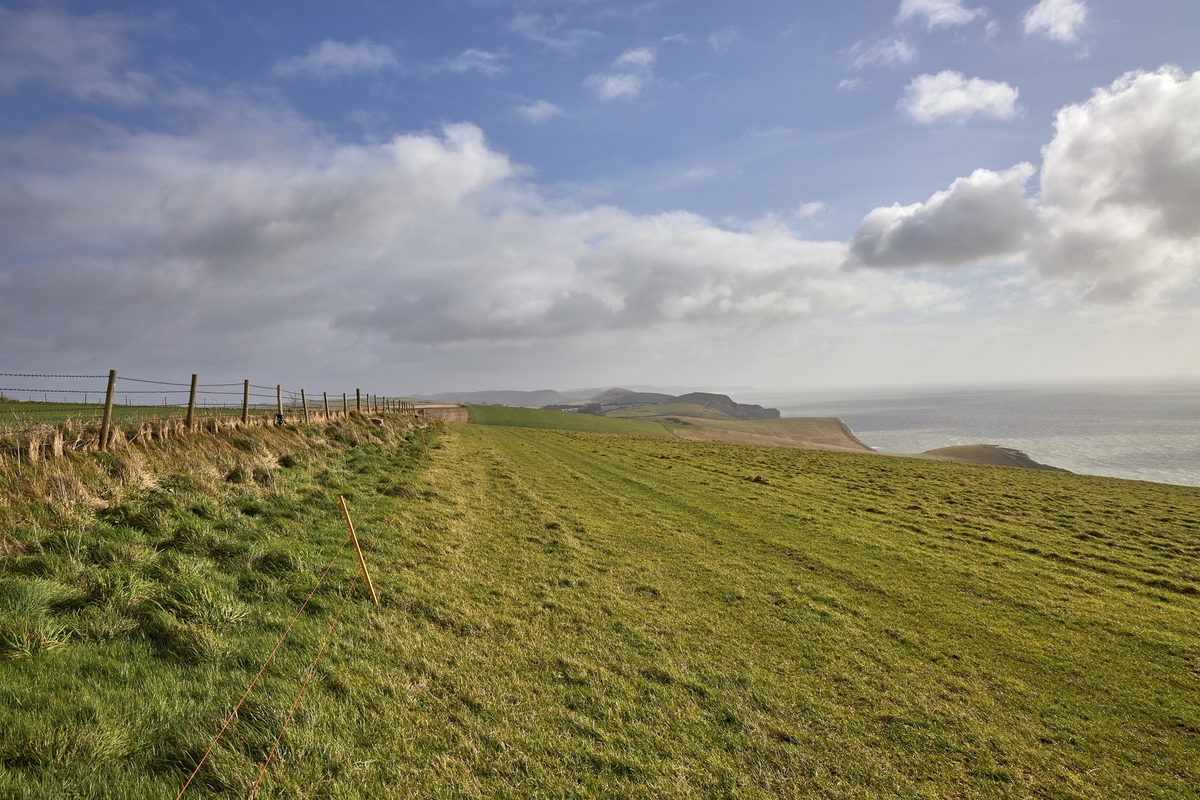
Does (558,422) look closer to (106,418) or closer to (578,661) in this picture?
(106,418)

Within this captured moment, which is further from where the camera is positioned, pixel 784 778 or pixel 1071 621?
pixel 1071 621

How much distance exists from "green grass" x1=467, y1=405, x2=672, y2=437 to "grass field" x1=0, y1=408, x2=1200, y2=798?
76.9 metres

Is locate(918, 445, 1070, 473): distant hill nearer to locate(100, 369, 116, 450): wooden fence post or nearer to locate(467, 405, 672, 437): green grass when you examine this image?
locate(467, 405, 672, 437): green grass

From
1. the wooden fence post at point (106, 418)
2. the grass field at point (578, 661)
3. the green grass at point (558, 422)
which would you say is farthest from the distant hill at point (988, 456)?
the wooden fence post at point (106, 418)

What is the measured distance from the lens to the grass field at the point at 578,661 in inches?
203

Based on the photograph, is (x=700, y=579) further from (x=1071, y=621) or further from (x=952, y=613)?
(x=1071, y=621)

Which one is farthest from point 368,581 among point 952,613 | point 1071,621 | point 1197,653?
point 1197,653

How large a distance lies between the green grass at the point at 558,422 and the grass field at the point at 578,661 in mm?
76915

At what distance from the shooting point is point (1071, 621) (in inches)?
450

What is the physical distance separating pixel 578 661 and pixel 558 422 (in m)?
93.3

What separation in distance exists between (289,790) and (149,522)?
7.77 meters

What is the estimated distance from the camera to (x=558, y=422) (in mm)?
100688

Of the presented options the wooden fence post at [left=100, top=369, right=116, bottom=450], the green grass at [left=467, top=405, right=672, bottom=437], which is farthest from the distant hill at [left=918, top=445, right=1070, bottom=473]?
the wooden fence post at [left=100, top=369, right=116, bottom=450]

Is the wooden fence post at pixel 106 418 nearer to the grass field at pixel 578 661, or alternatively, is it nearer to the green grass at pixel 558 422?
the grass field at pixel 578 661
